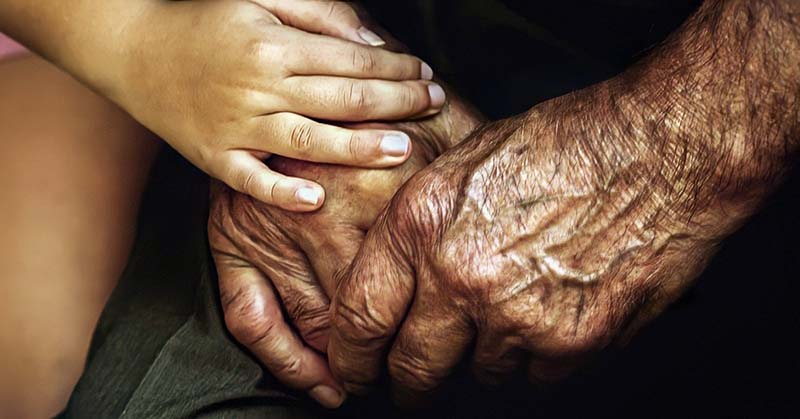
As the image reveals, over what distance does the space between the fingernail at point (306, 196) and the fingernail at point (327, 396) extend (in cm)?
22

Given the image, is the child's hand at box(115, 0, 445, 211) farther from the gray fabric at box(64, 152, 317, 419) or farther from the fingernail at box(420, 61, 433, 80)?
the gray fabric at box(64, 152, 317, 419)

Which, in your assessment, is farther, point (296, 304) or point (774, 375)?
point (296, 304)

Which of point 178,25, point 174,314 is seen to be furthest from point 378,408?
point 178,25

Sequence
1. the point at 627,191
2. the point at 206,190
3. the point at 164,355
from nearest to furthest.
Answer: the point at 627,191, the point at 164,355, the point at 206,190

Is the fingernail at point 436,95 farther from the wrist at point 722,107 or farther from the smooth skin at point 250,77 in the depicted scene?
the wrist at point 722,107

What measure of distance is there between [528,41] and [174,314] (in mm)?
525

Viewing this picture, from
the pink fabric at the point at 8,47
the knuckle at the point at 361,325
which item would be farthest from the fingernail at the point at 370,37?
the pink fabric at the point at 8,47

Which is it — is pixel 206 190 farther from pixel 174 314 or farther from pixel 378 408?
pixel 378 408

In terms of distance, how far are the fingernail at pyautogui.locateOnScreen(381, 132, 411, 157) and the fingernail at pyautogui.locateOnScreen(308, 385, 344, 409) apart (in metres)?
0.28

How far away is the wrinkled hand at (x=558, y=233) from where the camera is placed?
30.1 inches

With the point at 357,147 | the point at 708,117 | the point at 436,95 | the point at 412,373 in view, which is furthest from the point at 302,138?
the point at 708,117

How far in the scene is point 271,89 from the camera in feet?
2.97

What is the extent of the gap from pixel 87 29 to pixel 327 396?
0.50m

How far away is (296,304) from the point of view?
0.99 metres
